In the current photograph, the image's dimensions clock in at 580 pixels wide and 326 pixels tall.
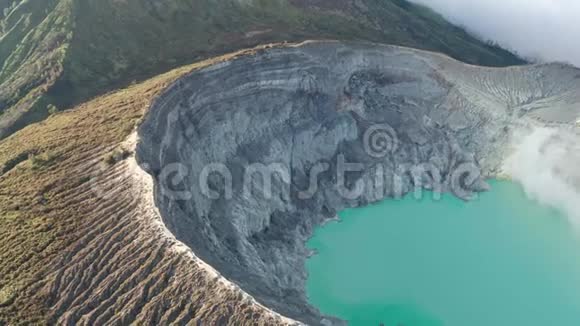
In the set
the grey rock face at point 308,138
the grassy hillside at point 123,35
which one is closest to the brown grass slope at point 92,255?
the grey rock face at point 308,138

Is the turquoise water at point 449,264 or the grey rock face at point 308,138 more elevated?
the grey rock face at point 308,138

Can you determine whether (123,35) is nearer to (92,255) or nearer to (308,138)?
(308,138)

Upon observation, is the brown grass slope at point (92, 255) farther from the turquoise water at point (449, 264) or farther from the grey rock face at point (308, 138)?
the turquoise water at point (449, 264)

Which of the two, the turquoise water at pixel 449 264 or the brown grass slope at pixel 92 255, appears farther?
the turquoise water at pixel 449 264

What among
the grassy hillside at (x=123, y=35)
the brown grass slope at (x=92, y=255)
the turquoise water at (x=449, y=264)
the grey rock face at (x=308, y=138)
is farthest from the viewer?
→ the grassy hillside at (x=123, y=35)

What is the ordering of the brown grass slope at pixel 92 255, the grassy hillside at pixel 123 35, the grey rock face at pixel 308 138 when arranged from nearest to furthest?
1. the brown grass slope at pixel 92 255
2. the grey rock face at pixel 308 138
3. the grassy hillside at pixel 123 35

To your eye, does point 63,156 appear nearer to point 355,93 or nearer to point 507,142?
point 355,93
